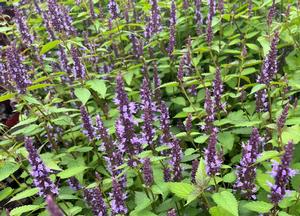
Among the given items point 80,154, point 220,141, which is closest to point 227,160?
point 220,141

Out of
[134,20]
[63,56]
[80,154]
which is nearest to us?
[80,154]

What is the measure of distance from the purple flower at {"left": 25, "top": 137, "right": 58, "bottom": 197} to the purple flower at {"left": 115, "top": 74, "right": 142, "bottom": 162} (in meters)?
0.80

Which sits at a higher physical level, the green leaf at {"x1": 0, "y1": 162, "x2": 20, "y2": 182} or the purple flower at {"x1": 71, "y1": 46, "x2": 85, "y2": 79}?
the purple flower at {"x1": 71, "y1": 46, "x2": 85, "y2": 79}

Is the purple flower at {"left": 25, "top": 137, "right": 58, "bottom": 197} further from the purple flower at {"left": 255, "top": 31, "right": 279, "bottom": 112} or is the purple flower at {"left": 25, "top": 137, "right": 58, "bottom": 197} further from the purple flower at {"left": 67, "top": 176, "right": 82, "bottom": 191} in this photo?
the purple flower at {"left": 255, "top": 31, "right": 279, "bottom": 112}

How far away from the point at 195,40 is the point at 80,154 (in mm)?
2734

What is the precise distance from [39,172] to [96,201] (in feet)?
2.06

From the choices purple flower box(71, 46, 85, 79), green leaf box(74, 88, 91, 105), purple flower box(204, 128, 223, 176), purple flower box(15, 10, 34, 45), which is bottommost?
purple flower box(204, 128, 223, 176)

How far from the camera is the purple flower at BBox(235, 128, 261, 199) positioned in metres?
3.64

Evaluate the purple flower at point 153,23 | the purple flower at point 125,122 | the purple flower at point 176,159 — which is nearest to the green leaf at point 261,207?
the purple flower at point 176,159

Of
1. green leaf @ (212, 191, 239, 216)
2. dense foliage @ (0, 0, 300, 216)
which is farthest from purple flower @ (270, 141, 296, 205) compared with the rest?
green leaf @ (212, 191, 239, 216)

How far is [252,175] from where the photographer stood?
3953 millimetres

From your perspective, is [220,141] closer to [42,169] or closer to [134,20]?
[42,169]

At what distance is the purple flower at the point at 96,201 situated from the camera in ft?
12.4

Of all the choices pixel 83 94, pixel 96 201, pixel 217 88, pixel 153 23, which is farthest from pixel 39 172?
pixel 153 23
